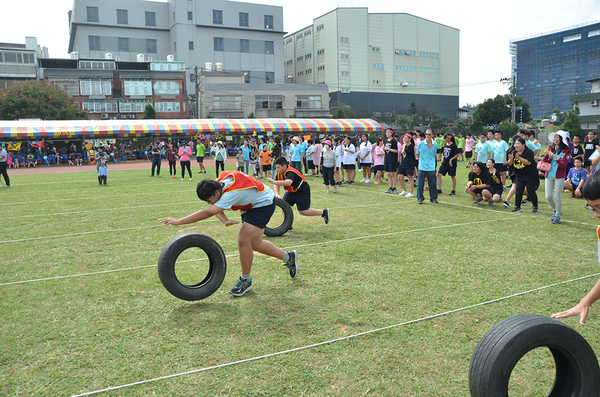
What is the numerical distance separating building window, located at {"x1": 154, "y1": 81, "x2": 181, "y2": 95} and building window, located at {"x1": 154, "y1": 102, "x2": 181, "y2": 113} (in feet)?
5.39

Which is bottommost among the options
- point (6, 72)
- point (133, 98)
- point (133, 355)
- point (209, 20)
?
point (133, 355)

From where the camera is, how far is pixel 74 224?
33.7 feet

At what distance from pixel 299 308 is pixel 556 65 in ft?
624

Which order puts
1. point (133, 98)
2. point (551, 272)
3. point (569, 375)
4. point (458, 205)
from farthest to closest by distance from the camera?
point (133, 98) < point (458, 205) < point (551, 272) < point (569, 375)

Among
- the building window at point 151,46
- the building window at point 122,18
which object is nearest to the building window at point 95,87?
the building window at point 151,46

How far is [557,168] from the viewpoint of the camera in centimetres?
906

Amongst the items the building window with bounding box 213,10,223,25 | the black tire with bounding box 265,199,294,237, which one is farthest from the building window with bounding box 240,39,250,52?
the black tire with bounding box 265,199,294,237

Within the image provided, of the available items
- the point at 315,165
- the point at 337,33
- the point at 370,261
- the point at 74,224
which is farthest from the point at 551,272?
the point at 337,33

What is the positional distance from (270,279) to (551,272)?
3.93m

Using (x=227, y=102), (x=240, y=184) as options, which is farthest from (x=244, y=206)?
(x=227, y=102)

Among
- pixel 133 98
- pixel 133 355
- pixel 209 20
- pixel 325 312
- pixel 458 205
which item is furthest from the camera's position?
pixel 209 20

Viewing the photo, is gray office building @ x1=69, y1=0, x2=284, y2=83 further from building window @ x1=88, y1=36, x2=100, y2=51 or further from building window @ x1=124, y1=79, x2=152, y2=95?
building window @ x1=124, y1=79, x2=152, y2=95

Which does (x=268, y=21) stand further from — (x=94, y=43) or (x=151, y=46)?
(x=94, y=43)

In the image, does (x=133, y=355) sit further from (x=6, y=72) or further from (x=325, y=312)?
(x=6, y=72)
